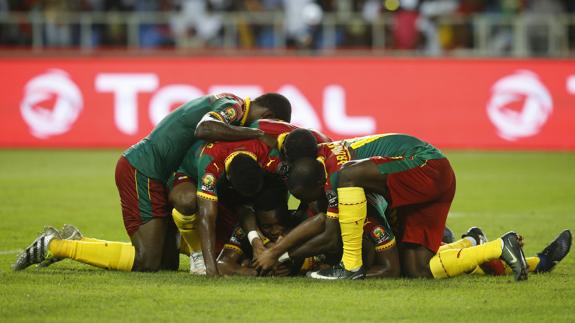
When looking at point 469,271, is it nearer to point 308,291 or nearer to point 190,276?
point 308,291

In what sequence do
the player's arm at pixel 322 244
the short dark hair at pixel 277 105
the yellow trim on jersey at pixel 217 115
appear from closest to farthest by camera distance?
the player's arm at pixel 322 244 → the yellow trim on jersey at pixel 217 115 → the short dark hair at pixel 277 105

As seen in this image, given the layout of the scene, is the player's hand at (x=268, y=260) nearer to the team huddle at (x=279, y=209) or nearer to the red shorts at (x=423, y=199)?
the team huddle at (x=279, y=209)

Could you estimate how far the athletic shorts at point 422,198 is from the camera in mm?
8148

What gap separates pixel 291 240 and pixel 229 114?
1251 millimetres

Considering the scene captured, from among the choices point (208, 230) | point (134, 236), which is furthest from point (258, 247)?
point (134, 236)

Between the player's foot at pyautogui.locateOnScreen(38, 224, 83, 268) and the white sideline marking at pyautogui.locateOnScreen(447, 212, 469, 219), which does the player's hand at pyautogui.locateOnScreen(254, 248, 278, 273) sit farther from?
the white sideline marking at pyautogui.locateOnScreen(447, 212, 469, 219)

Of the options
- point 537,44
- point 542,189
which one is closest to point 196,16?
point 537,44

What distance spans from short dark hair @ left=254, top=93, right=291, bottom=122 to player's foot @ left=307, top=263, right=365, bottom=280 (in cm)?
156

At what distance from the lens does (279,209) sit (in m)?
8.67

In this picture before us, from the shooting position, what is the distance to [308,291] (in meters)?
7.65

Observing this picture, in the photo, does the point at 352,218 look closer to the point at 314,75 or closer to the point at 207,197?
the point at 207,197

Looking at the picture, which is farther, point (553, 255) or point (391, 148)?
point (553, 255)

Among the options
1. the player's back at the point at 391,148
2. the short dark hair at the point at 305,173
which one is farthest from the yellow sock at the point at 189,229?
the player's back at the point at 391,148

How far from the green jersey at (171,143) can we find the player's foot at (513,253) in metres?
2.49
